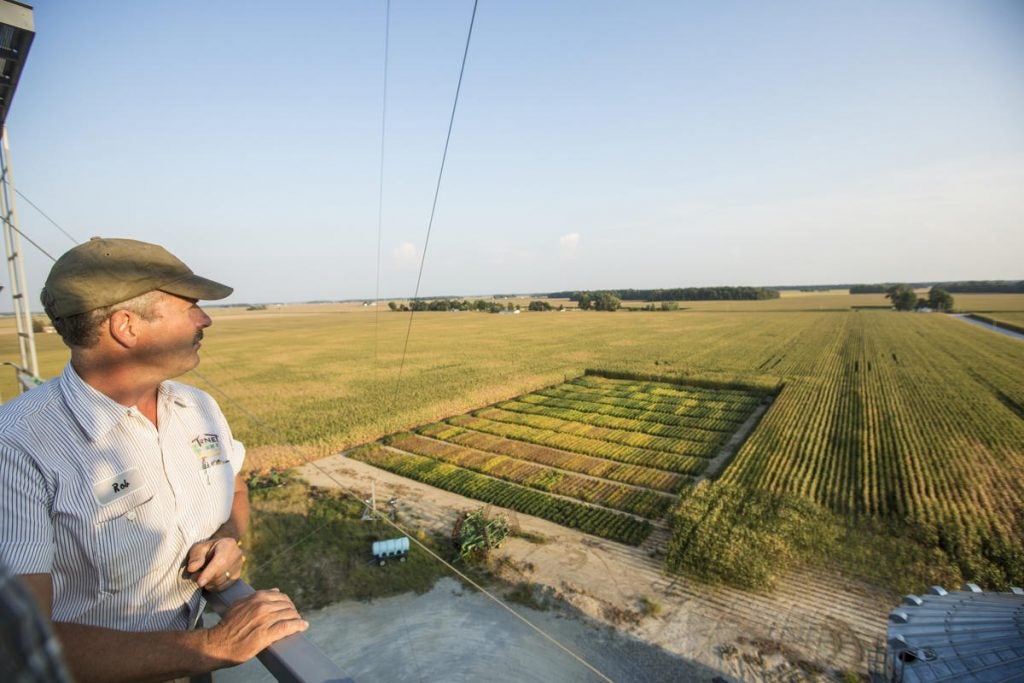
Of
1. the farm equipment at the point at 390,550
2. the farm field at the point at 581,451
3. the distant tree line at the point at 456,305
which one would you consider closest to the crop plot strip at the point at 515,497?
the farm field at the point at 581,451

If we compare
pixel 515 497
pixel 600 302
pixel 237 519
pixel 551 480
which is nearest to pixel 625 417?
pixel 551 480

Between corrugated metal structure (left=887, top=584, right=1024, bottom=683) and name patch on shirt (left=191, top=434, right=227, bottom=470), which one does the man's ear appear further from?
corrugated metal structure (left=887, top=584, right=1024, bottom=683)

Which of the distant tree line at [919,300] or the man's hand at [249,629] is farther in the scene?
the distant tree line at [919,300]

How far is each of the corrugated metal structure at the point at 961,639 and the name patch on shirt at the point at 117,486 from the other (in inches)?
413

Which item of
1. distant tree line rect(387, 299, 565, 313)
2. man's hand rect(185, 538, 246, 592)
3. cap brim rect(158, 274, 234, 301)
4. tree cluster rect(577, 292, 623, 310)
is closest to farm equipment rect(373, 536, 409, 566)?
man's hand rect(185, 538, 246, 592)

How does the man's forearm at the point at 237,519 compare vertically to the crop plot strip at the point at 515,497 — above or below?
above

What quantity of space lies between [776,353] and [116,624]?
58.0m

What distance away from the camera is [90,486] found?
2025 mm

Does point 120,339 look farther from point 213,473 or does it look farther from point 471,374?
point 471,374

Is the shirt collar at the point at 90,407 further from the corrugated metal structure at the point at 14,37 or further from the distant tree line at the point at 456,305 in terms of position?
the distant tree line at the point at 456,305

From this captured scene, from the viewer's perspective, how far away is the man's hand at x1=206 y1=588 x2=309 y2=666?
72.2 inches

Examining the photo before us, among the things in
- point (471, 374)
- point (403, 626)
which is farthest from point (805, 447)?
point (471, 374)

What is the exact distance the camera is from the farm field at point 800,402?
1691 centimetres

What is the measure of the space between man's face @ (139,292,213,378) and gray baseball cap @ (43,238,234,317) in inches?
3.4
